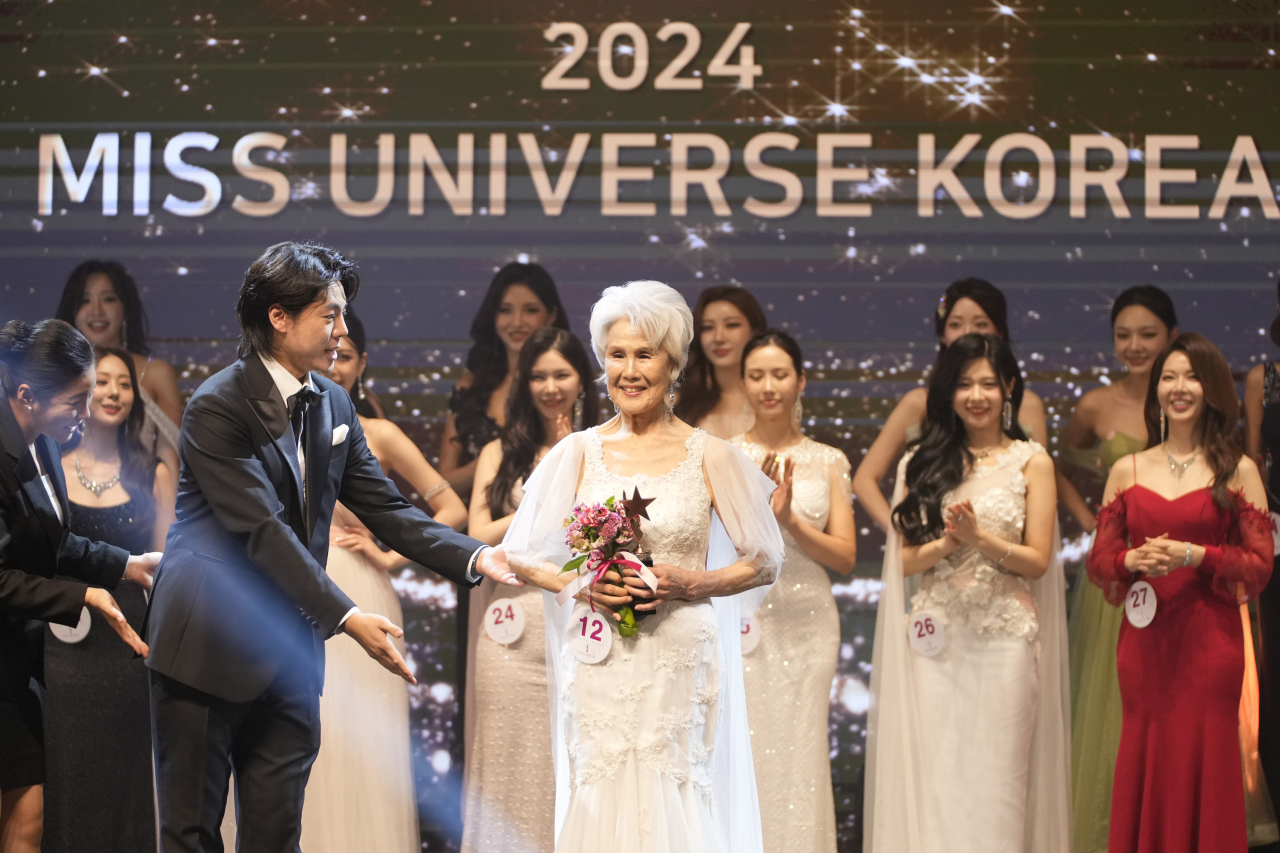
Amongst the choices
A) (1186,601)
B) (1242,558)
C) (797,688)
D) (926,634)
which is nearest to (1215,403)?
(1242,558)

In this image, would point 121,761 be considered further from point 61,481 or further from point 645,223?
point 645,223

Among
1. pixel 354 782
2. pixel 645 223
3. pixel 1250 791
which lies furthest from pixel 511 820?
pixel 1250 791

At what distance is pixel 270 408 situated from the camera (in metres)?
2.97

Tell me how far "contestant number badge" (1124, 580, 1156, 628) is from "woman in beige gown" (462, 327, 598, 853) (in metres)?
2.02

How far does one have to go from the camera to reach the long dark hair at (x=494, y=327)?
5.49 meters

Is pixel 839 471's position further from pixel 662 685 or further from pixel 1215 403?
pixel 662 685

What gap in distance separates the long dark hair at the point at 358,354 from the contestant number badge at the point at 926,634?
2350mm

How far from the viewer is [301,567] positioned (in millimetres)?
2865

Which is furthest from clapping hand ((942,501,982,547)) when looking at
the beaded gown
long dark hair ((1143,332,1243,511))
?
the beaded gown

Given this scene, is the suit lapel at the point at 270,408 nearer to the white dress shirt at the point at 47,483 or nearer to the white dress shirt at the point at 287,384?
the white dress shirt at the point at 287,384

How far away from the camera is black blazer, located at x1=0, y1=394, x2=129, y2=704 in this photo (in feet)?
11.4

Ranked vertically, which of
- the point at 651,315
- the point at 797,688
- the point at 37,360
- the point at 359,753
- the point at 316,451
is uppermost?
the point at 651,315

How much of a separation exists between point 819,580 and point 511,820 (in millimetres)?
1401

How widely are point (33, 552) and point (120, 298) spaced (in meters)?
2.16
